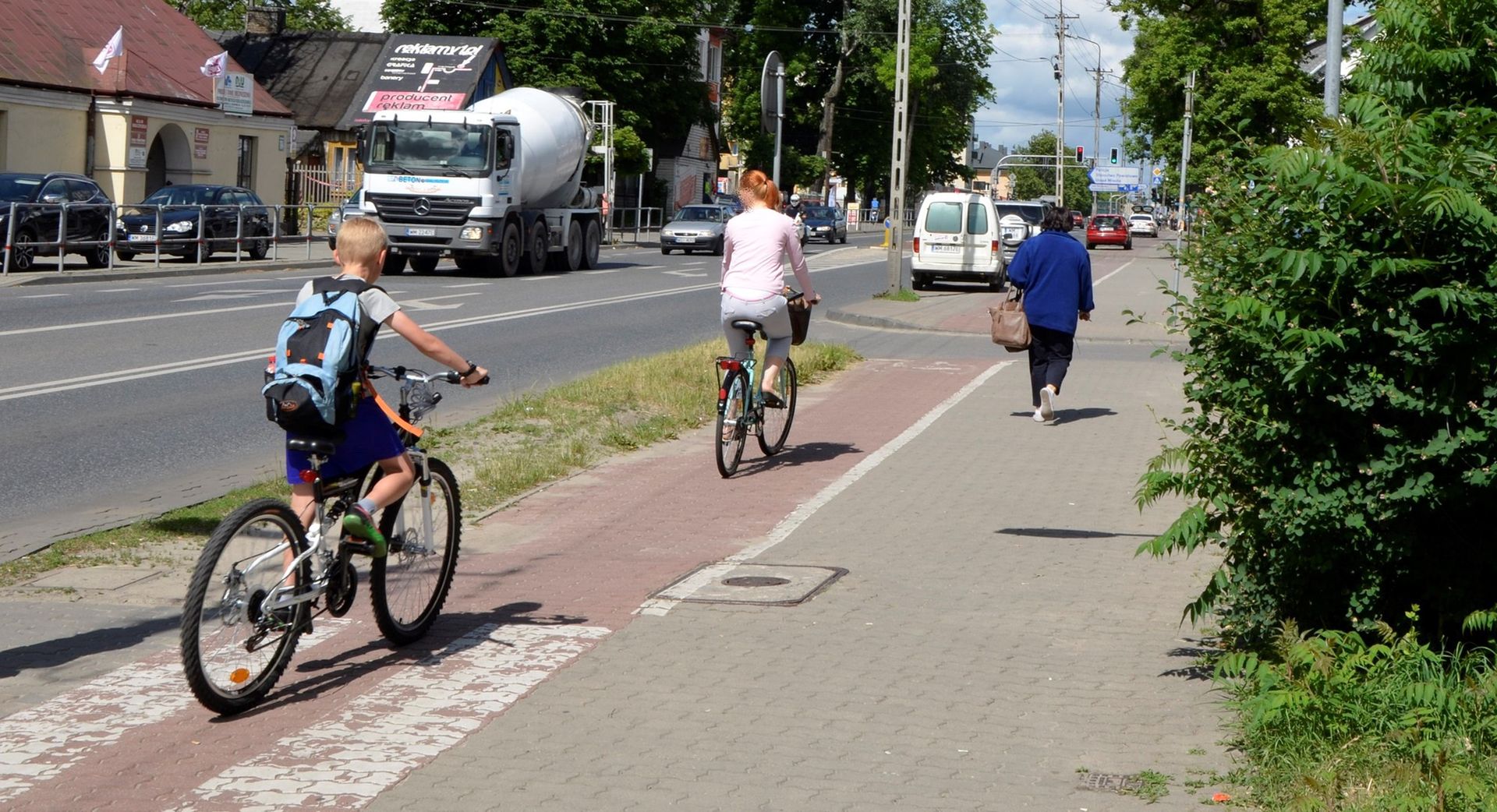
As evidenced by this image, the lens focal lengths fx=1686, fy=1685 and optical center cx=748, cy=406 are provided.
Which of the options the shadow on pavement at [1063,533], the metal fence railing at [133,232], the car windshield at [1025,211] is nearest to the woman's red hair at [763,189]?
the shadow on pavement at [1063,533]

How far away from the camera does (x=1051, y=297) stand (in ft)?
43.3

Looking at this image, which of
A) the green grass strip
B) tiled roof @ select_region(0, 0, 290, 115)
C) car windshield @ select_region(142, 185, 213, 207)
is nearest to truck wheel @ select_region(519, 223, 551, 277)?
car windshield @ select_region(142, 185, 213, 207)

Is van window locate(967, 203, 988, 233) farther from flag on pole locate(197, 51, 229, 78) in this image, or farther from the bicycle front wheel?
the bicycle front wheel

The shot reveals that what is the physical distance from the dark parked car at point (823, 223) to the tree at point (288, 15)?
24.3 m

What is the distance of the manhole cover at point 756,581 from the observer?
709cm

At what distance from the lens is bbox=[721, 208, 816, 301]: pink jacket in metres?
10.2

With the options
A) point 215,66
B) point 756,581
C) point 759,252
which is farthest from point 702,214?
point 756,581

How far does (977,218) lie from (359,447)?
95.3 ft

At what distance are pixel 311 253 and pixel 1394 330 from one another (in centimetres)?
3368

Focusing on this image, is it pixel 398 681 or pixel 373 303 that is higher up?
pixel 373 303

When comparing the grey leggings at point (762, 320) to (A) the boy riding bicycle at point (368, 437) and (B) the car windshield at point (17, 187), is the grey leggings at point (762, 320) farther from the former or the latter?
(B) the car windshield at point (17, 187)

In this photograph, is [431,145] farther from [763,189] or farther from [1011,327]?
[763,189]

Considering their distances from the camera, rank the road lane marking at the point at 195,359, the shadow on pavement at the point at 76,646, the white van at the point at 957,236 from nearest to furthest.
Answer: the shadow on pavement at the point at 76,646 < the road lane marking at the point at 195,359 < the white van at the point at 957,236

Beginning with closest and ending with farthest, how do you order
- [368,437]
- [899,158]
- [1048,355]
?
[368,437], [1048,355], [899,158]
